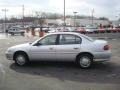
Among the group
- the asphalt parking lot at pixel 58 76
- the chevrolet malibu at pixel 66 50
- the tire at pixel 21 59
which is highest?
the chevrolet malibu at pixel 66 50

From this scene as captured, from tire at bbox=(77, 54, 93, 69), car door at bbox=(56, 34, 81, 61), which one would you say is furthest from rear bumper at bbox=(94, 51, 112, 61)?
car door at bbox=(56, 34, 81, 61)

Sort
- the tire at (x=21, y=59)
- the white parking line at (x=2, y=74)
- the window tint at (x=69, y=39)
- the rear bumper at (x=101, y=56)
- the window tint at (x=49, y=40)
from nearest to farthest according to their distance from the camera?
the white parking line at (x=2, y=74), the rear bumper at (x=101, y=56), the window tint at (x=69, y=39), the window tint at (x=49, y=40), the tire at (x=21, y=59)

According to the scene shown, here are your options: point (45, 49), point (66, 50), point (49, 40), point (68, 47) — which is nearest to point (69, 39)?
point (68, 47)

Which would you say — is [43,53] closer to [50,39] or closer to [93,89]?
[50,39]

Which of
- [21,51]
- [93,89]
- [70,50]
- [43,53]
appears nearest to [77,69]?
[70,50]

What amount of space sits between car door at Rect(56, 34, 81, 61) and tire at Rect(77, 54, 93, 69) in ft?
0.84

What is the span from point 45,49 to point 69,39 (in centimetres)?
105

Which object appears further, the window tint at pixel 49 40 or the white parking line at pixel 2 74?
the window tint at pixel 49 40

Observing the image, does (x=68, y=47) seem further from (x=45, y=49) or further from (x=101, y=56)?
(x=101, y=56)

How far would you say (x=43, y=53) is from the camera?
39.4 feet

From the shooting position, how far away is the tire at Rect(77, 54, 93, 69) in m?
11.6

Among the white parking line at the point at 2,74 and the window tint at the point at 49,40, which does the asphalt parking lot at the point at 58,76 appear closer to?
the white parking line at the point at 2,74

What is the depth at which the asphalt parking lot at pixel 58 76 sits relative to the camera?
8547mm

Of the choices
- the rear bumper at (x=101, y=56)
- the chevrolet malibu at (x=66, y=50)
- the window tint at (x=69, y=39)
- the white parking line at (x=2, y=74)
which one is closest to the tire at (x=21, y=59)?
the chevrolet malibu at (x=66, y=50)
